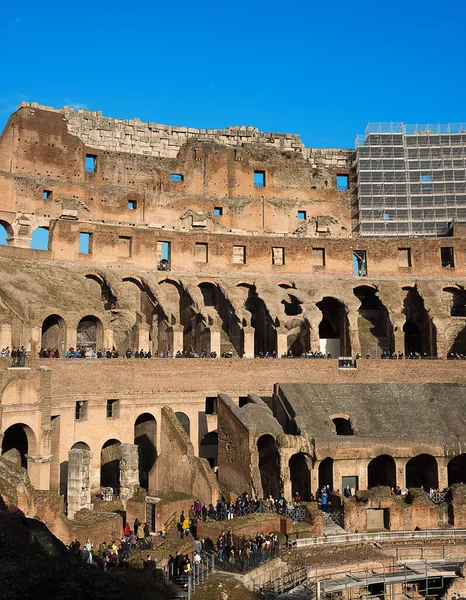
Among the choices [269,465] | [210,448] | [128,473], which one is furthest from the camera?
[210,448]

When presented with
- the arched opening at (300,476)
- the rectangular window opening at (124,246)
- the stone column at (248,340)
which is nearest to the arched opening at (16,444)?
the arched opening at (300,476)

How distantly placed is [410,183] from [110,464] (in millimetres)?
28667

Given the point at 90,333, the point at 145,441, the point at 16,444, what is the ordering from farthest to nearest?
the point at 90,333
the point at 145,441
the point at 16,444

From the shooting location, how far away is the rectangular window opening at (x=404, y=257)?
4112cm

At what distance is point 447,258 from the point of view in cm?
4197

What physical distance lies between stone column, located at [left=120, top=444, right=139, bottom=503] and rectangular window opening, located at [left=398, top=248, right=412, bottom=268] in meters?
23.1

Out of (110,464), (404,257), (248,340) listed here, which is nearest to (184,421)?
(110,464)

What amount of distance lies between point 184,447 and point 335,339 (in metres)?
14.8

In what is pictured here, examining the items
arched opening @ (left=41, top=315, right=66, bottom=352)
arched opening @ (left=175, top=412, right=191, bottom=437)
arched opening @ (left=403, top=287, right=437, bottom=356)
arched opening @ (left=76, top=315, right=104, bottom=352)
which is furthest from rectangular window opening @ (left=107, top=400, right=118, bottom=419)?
arched opening @ (left=403, top=287, right=437, bottom=356)

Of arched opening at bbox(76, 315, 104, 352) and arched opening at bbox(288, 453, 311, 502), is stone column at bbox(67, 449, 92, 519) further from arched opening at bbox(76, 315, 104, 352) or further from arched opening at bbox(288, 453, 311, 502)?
arched opening at bbox(76, 315, 104, 352)

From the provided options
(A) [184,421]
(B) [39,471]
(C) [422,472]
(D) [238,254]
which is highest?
(D) [238,254]

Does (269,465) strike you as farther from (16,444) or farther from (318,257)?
(318,257)

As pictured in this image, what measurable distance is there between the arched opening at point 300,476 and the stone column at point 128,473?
6.47 metres

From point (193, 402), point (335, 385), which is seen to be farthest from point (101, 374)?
point (335, 385)
